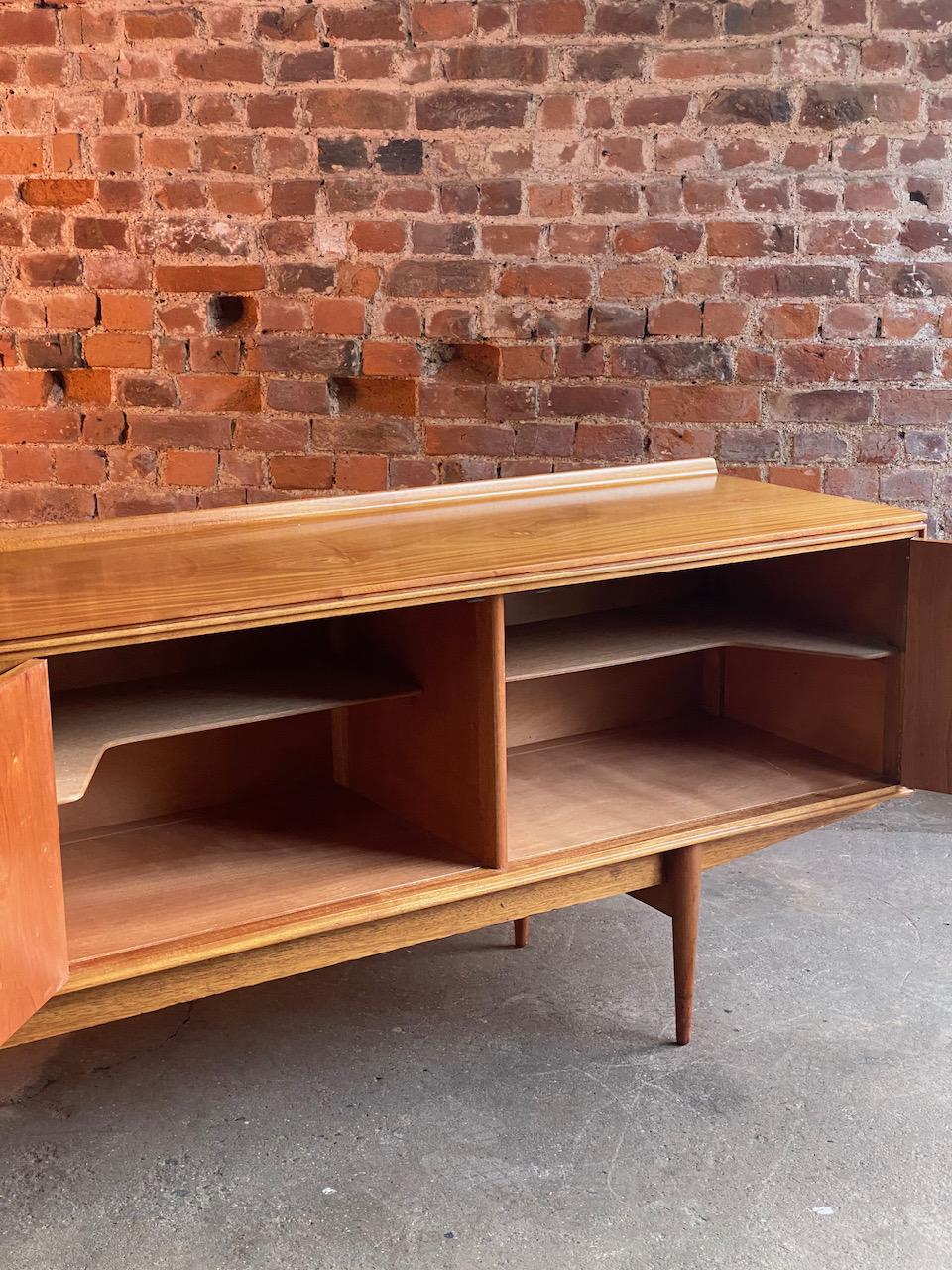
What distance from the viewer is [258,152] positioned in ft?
10.5

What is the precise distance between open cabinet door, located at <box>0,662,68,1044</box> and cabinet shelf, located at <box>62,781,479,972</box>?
0.16m

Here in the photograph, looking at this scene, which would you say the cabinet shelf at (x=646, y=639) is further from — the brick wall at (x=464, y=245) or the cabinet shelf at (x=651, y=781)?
the brick wall at (x=464, y=245)

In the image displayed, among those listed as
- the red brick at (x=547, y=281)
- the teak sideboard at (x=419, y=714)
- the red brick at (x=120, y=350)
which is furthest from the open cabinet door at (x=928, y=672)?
the red brick at (x=120, y=350)

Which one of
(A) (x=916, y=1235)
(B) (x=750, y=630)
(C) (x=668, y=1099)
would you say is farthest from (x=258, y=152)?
(A) (x=916, y=1235)

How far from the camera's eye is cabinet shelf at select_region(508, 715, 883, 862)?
2.28 m

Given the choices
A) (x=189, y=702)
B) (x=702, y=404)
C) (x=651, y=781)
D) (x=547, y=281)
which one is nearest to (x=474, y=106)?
(x=547, y=281)

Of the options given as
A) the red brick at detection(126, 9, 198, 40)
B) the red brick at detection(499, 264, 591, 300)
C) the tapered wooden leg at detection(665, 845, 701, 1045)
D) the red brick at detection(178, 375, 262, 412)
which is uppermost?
the red brick at detection(126, 9, 198, 40)

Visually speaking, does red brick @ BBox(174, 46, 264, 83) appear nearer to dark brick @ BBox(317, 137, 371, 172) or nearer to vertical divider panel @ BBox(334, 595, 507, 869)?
dark brick @ BBox(317, 137, 371, 172)

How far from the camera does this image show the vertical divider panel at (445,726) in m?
2.03

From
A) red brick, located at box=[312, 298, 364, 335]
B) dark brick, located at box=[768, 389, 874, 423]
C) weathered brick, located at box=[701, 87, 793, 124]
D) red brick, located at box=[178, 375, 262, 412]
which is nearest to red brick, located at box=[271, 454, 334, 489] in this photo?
red brick, located at box=[178, 375, 262, 412]

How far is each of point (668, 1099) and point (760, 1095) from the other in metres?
0.15

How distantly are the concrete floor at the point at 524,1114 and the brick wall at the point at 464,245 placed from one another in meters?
1.20

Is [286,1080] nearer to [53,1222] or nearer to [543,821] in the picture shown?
[53,1222]

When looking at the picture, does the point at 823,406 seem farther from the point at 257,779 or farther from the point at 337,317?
the point at 257,779
